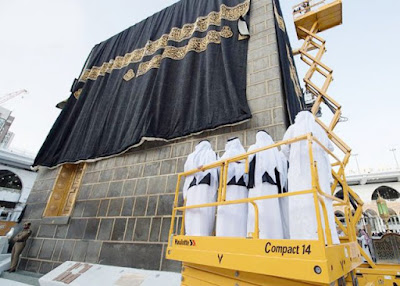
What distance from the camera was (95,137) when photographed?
500 centimetres

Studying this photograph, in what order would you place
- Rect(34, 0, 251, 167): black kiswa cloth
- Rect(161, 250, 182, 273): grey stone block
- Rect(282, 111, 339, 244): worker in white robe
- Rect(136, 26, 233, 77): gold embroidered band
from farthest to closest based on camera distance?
1. Rect(136, 26, 233, 77): gold embroidered band
2. Rect(34, 0, 251, 167): black kiswa cloth
3. Rect(161, 250, 182, 273): grey stone block
4. Rect(282, 111, 339, 244): worker in white robe

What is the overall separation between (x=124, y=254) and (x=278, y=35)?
4.82 meters

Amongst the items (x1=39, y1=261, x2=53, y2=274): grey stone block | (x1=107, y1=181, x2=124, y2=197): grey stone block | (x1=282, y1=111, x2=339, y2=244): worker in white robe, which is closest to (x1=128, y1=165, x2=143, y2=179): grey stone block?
(x1=107, y1=181, x2=124, y2=197): grey stone block

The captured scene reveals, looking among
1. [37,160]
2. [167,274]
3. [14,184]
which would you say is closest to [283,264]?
[167,274]

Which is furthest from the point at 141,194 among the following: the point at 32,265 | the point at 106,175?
the point at 32,265

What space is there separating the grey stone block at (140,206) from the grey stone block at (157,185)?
0.60 feet

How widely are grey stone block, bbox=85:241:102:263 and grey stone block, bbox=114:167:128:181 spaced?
1257 millimetres

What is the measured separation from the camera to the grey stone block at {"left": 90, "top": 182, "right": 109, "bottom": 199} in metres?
4.51

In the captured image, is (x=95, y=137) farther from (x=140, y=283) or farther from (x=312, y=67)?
(x=312, y=67)

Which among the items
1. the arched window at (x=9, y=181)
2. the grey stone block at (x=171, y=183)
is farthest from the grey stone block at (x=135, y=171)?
the arched window at (x=9, y=181)

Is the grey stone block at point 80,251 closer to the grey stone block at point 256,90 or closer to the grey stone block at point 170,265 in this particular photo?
the grey stone block at point 170,265

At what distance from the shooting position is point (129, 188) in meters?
4.18

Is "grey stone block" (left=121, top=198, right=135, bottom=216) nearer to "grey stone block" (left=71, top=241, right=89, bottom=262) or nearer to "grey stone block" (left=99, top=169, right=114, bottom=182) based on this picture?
"grey stone block" (left=99, top=169, right=114, bottom=182)

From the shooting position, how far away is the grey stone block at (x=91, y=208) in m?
4.40
